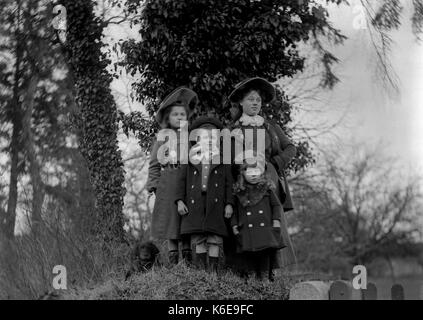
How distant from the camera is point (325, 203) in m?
23.5

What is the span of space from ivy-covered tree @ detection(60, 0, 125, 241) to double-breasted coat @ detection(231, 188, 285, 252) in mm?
3091

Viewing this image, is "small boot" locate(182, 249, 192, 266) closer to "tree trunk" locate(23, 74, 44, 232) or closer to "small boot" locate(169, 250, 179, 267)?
"small boot" locate(169, 250, 179, 267)

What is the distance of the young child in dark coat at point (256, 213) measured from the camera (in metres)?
6.18

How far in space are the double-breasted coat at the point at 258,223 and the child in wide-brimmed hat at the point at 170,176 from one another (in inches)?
24.3

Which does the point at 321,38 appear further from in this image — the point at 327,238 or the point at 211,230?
the point at 327,238

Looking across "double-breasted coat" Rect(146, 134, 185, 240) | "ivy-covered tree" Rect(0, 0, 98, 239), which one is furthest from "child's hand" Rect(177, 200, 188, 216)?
"ivy-covered tree" Rect(0, 0, 98, 239)

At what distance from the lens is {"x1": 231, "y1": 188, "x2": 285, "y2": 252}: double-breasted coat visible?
617 cm

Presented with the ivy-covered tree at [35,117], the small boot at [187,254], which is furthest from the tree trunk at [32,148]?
the small boot at [187,254]

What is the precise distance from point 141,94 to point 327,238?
743 inches

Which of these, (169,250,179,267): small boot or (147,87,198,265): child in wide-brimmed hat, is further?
(169,250,179,267): small boot

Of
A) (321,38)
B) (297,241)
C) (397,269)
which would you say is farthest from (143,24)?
(397,269)

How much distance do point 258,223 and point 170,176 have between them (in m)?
1.04

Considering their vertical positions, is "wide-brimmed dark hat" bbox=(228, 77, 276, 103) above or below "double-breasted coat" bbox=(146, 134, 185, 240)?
above

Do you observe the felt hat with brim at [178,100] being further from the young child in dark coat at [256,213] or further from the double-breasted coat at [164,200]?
the young child in dark coat at [256,213]
